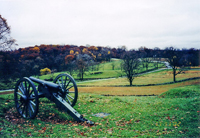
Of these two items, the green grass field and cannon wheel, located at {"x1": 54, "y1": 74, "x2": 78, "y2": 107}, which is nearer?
the green grass field

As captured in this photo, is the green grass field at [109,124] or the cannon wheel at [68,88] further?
the cannon wheel at [68,88]

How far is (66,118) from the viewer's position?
801 centimetres

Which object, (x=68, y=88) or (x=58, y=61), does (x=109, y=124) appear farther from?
(x=58, y=61)

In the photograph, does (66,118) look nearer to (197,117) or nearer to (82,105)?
(82,105)

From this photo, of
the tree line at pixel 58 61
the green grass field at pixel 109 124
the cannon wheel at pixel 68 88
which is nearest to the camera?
the green grass field at pixel 109 124

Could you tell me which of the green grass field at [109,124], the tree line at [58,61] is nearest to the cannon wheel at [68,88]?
the green grass field at [109,124]

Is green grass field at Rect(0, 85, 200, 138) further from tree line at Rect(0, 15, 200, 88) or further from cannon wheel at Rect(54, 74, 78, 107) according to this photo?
tree line at Rect(0, 15, 200, 88)

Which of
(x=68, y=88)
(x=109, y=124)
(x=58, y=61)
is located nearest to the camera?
(x=109, y=124)

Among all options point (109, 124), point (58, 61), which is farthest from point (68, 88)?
point (58, 61)

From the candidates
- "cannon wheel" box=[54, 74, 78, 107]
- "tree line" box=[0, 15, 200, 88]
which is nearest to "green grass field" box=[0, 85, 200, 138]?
"cannon wheel" box=[54, 74, 78, 107]

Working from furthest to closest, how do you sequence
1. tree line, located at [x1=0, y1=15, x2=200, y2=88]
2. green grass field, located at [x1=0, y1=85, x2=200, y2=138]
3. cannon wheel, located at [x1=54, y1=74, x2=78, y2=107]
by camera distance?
tree line, located at [x1=0, y1=15, x2=200, y2=88], cannon wheel, located at [x1=54, y1=74, x2=78, y2=107], green grass field, located at [x1=0, y1=85, x2=200, y2=138]

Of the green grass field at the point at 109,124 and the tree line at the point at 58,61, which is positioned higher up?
the tree line at the point at 58,61

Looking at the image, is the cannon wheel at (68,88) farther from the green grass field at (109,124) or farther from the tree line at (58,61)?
the tree line at (58,61)

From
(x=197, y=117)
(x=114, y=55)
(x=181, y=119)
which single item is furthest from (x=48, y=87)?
(x=114, y=55)
